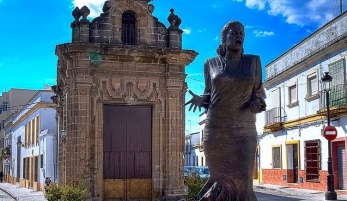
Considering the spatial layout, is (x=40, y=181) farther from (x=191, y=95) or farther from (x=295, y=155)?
(x=191, y=95)

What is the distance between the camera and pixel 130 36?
51.9ft

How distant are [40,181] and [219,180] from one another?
2294cm

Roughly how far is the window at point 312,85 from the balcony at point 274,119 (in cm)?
332

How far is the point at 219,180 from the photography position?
5.25 m

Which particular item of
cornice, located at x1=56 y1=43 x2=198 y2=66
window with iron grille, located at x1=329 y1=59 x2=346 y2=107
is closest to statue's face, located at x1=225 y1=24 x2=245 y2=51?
cornice, located at x1=56 y1=43 x2=198 y2=66

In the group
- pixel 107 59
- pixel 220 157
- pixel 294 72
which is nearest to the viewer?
pixel 220 157

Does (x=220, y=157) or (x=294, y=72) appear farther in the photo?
(x=294, y=72)

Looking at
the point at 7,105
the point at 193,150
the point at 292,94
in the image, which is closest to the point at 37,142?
the point at 292,94

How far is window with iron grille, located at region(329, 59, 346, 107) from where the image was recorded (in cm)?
1908

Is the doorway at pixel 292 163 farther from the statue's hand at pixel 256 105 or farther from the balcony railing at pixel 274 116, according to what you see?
the statue's hand at pixel 256 105

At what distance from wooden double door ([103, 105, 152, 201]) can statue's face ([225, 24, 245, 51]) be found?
1030cm

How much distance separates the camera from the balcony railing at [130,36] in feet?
51.5

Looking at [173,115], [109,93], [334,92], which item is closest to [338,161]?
[334,92]

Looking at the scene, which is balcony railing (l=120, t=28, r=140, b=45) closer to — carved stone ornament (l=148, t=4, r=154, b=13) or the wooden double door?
carved stone ornament (l=148, t=4, r=154, b=13)
